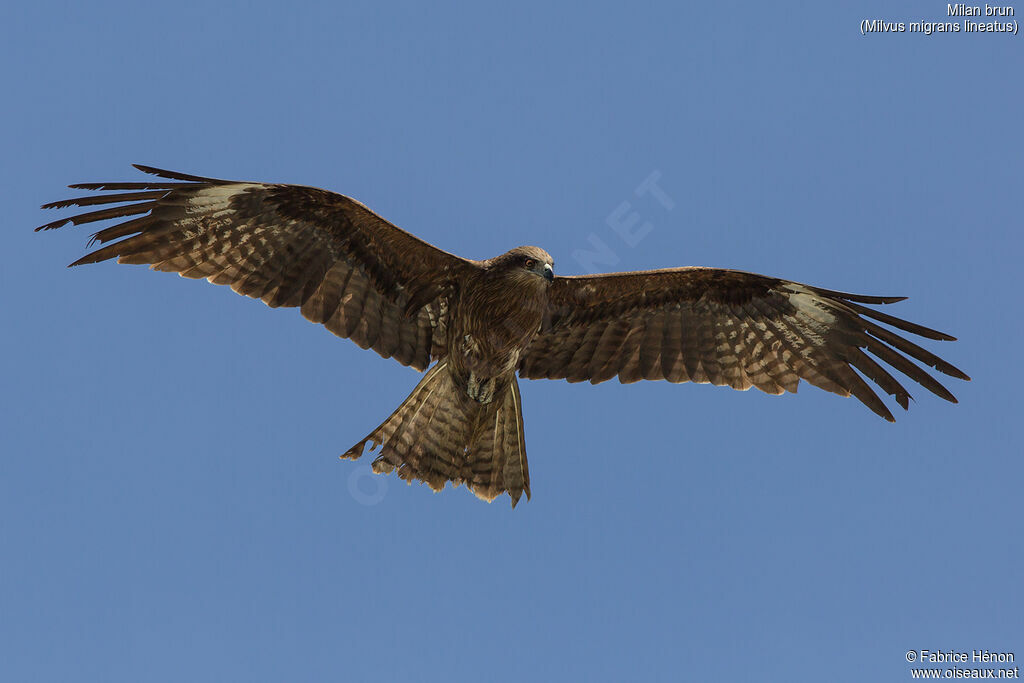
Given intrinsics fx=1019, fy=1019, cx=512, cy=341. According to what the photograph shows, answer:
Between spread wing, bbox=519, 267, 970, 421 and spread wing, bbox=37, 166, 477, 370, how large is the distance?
4.13ft

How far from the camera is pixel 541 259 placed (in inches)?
350

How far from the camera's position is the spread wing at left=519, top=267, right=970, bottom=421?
9.88m

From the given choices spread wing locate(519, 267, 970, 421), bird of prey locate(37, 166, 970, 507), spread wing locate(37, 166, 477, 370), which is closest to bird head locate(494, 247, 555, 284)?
bird of prey locate(37, 166, 970, 507)

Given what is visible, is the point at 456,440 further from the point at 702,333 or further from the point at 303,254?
the point at 702,333

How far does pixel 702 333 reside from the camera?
10258 mm

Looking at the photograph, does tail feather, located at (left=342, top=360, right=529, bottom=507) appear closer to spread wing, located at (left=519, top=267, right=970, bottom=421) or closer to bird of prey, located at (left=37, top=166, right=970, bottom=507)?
bird of prey, located at (left=37, top=166, right=970, bottom=507)

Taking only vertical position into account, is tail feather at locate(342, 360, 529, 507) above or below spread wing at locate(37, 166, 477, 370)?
below

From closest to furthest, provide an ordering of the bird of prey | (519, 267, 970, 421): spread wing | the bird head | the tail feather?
the bird head
the bird of prey
the tail feather
(519, 267, 970, 421): spread wing

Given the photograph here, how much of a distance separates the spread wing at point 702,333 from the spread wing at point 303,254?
4.13 ft

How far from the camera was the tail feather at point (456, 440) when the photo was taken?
9.60m

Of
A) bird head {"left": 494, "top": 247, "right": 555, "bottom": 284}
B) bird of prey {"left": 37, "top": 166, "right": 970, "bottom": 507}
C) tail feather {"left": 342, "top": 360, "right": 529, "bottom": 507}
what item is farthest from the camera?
tail feather {"left": 342, "top": 360, "right": 529, "bottom": 507}

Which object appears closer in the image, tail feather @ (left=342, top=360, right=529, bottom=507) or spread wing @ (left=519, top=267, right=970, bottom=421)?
tail feather @ (left=342, top=360, right=529, bottom=507)

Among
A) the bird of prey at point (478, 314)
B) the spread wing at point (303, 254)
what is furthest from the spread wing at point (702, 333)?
the spread wing at point (303, 254)

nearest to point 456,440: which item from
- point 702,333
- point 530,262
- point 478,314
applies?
point 478,314
